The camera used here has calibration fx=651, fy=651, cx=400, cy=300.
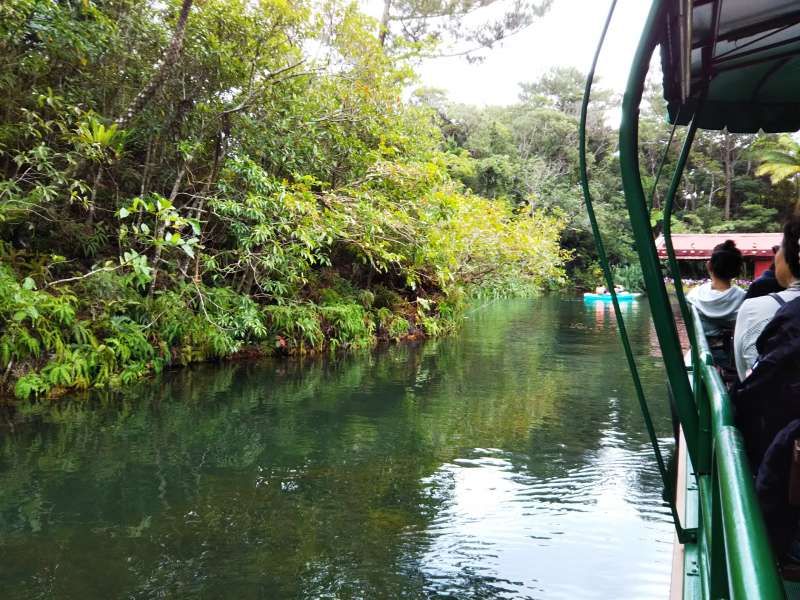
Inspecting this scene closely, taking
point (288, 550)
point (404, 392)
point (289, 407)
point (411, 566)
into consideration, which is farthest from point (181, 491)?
point (404, 392)

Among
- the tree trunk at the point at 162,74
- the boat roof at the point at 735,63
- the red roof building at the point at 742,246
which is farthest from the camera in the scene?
the red roof building at the point at 742,246

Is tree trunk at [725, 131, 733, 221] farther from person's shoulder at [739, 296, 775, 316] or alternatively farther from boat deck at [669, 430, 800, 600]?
person's shoulder at [739, 296, 775, 316]

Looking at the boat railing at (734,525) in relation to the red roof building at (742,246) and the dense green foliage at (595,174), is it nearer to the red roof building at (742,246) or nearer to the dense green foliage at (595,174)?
the red roof building at (742,246)

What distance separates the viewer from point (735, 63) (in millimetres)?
2682

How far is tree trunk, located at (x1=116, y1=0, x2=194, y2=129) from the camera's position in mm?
7012

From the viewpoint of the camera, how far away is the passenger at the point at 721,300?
4.00 meters

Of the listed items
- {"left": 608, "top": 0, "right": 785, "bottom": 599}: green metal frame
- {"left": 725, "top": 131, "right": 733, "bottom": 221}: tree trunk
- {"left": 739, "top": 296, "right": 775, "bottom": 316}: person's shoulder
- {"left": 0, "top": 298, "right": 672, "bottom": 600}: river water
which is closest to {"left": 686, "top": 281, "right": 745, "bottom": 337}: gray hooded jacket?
{"left": 0, "top": 298, "right": 672, "bottom": 600}: river water

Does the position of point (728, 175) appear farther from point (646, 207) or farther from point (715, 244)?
point (646, 207)

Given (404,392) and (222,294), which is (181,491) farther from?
(222,294)

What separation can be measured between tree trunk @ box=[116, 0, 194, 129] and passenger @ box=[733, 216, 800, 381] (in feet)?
21.1

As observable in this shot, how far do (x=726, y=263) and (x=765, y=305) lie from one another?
2197mm

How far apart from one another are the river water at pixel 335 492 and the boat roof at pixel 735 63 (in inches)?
95.2

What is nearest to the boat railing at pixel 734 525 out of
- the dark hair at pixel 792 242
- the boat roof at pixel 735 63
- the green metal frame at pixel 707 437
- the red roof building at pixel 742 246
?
the green metal frame at pixel 707 437

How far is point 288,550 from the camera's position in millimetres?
3633
